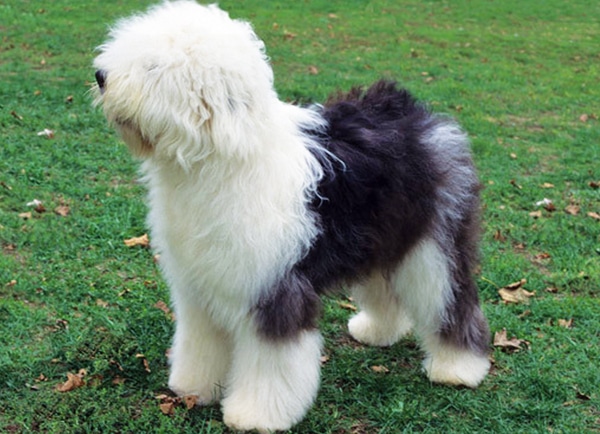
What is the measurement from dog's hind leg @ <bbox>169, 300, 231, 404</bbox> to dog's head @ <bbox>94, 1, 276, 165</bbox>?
89 centimetres

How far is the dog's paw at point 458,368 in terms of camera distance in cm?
391

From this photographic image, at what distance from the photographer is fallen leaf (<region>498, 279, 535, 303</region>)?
15.7ft

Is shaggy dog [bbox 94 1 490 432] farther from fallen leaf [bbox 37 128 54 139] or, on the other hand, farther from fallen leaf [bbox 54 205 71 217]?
fallen leaf [bbox 37 128 54 139]

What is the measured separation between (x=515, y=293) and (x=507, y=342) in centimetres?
64

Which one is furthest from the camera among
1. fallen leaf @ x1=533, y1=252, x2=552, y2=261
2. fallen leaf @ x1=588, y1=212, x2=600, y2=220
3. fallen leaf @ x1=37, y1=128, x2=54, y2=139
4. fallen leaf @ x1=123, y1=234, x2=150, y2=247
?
fallen leaf @ x1=37, y1=128, x2=54, y2=139

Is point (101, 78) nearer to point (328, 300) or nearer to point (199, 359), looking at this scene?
point (199, 359)

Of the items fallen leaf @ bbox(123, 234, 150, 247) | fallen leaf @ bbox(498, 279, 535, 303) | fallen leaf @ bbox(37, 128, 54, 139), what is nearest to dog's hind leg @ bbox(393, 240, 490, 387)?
fallen leaf @ bbox(498, 279, 535, 303)

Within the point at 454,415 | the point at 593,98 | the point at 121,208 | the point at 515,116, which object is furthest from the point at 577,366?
the point at 593,98

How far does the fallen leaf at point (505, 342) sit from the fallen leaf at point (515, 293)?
0.45 m

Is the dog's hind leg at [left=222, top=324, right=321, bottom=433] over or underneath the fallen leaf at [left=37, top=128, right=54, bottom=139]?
over

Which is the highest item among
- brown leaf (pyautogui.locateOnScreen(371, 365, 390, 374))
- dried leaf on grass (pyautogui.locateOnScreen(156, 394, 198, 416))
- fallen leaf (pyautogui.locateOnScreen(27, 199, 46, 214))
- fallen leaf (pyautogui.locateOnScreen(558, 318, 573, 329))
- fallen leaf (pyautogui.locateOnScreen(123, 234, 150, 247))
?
fallen leaf (pyautogui.locateOnScreen(558, 318, 573, 329))

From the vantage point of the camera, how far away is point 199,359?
11.8 ft

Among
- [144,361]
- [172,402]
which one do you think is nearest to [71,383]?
[144,361]

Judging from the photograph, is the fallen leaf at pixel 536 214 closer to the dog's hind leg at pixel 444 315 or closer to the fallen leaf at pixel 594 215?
the fallen leaf at pixel 594 215
